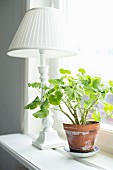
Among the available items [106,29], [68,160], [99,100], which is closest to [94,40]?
[106,29]

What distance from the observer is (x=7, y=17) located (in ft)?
5.72

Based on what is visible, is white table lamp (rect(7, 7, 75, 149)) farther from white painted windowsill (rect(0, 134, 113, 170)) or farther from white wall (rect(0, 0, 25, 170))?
white wall (rect(0, 0, 25, 170))

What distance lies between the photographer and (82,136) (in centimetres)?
89

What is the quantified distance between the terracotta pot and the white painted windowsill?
1.8 inches

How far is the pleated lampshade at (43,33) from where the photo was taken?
924mm

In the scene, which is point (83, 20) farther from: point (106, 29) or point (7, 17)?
point (7, 17)

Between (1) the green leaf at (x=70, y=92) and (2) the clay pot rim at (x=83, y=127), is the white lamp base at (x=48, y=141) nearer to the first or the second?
(2) the clay pot rim at (x=83, y=127)

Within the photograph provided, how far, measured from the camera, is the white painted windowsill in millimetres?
837

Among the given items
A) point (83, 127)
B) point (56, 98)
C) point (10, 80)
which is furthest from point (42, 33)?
point (10, 80)

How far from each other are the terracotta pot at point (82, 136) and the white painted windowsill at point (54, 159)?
0.15ft

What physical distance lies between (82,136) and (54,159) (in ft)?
0.47

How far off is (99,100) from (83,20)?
0.54m

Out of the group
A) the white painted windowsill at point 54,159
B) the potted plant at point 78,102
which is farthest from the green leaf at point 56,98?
the white painted windowsill at point 54,159

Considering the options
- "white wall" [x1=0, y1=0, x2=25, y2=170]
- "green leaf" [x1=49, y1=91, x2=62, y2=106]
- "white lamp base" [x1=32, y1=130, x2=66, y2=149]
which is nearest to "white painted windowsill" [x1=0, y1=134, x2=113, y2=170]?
"white lamp base" [x1=32, y1=130, x2=66, y2=149]
